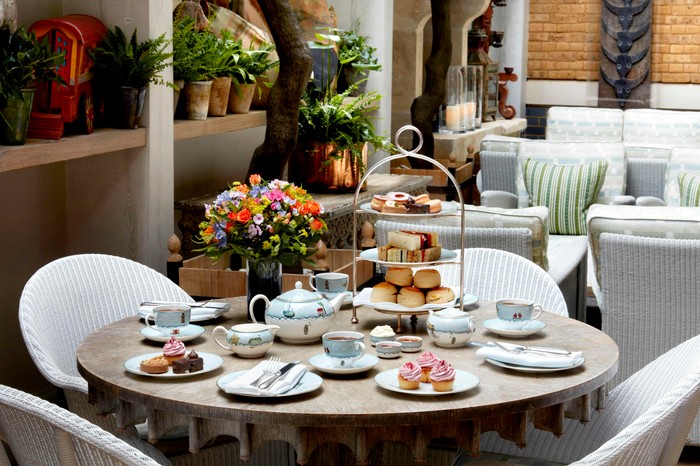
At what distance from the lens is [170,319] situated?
2635 mm

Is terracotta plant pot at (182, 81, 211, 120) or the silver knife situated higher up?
terracotta plant pot at (182, 81, 211, 120)

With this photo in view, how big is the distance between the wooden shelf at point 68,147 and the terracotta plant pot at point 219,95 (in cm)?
60

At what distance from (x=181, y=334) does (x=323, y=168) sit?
2531 millimetres

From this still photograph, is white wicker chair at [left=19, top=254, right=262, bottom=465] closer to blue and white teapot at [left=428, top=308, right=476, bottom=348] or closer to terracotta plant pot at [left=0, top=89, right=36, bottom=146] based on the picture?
terracotta plant pot at [left=0, top=89, right=36, bottom=146]

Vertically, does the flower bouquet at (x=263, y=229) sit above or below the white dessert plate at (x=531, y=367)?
above

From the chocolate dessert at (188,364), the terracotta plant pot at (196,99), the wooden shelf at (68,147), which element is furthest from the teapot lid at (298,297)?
the terracotta plant pot at (196,99)

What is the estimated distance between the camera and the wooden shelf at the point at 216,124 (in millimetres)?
4234

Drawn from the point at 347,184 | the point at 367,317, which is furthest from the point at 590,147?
the point at 367,317

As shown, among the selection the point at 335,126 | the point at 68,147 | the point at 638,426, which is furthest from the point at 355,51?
the point at 638,426

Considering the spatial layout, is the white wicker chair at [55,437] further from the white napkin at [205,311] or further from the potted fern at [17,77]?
the potted fern at [17,77]

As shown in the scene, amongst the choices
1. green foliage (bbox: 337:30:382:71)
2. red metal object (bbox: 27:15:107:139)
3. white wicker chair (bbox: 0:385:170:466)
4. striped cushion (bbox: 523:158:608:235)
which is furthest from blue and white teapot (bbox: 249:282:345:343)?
striped cushion (bbox: 523:158:608:235)

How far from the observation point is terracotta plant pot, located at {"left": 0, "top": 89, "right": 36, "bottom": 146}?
3.16 meters

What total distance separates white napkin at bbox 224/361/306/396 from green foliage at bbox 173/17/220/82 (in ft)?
6.60

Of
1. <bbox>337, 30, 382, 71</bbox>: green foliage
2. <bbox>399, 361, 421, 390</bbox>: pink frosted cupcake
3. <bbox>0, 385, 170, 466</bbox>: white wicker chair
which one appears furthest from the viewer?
<bbox>337, 30, 382, 71</bbox>: green foliage
